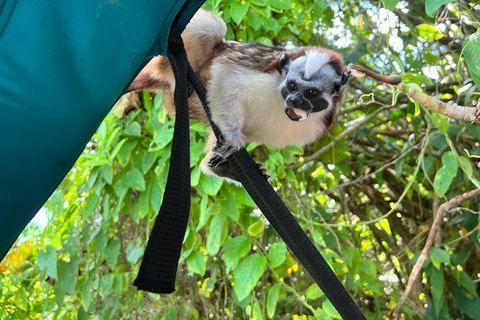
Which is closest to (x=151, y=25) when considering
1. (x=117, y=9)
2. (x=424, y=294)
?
(x=117, y=9)

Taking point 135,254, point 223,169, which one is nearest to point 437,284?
point 223,169

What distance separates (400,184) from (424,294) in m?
0.56

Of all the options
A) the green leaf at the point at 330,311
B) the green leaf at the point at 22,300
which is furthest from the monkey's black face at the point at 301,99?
the green leaf at the point at 22,300

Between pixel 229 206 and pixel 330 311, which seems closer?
pixel 330 311

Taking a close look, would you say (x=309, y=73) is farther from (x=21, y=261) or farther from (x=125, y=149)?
(x=21, y=261)

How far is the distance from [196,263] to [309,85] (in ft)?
2.42

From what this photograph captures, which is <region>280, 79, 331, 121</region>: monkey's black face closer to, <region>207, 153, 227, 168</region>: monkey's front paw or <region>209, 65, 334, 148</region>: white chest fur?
<region>209, 65, 334, 148</region>: white chest fur

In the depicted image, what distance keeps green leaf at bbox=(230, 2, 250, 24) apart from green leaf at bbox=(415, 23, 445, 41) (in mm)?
768

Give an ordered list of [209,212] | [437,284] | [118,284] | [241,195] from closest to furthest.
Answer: [241,195] < [209,212] < [437,284] < [118,284]

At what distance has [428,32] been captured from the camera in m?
2.20

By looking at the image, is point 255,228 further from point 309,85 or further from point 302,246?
point 302,246

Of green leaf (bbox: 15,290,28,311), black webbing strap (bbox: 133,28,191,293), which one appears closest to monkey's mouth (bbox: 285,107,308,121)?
black webbing strap (bbox: 133,28,191,293)

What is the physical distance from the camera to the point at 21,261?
2.53m

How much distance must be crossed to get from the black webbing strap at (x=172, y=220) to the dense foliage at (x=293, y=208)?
991mm
